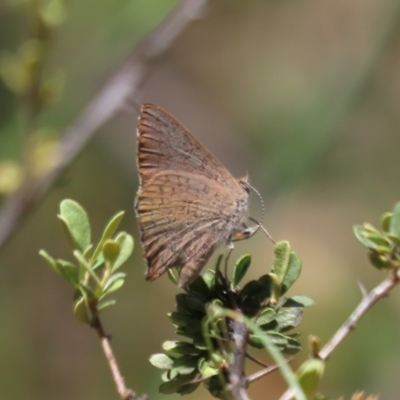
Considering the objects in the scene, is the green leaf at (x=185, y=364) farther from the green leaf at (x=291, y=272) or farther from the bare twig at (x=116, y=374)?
the green leaf at (x=291, y=272)

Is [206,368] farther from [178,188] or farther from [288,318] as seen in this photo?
[178,188]

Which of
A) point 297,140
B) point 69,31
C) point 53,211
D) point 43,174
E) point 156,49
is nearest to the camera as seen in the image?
point 43,174

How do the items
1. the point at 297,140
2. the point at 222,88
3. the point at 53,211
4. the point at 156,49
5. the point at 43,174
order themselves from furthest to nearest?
the point at 222,88, the point at 53,211, the point at 297,140, the point at 156,49, the point at 43,174

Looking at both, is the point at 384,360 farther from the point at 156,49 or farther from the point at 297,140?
the point at 156,49

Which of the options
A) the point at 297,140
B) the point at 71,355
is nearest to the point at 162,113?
the point at 297,140

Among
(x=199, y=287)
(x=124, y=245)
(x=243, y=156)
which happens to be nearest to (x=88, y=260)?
(x=124, y=245)
